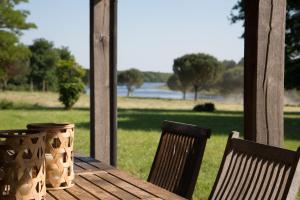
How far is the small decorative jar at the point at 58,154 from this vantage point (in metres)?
1.62

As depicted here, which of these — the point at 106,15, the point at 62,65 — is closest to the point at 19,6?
the point at 62,65

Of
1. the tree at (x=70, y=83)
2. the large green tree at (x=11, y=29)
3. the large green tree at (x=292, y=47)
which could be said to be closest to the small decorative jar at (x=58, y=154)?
the large green tree at (x=292, y=47)

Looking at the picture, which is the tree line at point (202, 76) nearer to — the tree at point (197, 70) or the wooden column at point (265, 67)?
the tree at point (197, 70)

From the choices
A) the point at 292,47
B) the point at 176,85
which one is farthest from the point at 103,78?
the point at 176,85

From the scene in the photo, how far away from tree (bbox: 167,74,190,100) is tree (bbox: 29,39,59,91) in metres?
13.4

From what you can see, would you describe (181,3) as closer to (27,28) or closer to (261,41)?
(27,28)

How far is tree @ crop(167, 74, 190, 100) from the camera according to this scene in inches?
1953

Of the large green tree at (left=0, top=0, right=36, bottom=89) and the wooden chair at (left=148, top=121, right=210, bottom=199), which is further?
the large green tree at (left=0, top=0, right=36, bottom=89)

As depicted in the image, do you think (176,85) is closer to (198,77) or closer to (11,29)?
(198,77)

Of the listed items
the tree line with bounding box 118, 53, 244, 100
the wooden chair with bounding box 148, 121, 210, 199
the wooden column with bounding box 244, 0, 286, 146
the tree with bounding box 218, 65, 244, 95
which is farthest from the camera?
the tree with bounding box 218, 65, 244, 95

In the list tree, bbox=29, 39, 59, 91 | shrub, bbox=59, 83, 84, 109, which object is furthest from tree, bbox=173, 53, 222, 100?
shrub, bbox=59, 83, 84, 109

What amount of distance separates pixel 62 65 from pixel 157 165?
16.5 metres

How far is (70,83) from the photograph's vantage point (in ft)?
57.8

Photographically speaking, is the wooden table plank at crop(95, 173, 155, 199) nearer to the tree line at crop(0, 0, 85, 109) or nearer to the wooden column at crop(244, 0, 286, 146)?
the wooden column at crop(244, 0, 286, 146)
